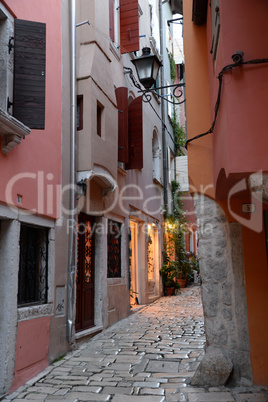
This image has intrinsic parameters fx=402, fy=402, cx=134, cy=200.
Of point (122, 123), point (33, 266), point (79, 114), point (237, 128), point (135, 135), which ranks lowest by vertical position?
point (33, 266)

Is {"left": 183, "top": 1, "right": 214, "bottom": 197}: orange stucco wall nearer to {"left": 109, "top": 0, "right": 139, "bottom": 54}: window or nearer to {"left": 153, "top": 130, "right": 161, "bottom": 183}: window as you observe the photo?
{"left": 109, "top": 0, "right": 139, "bottom": 54}: window

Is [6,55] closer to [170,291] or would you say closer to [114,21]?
[114,21]

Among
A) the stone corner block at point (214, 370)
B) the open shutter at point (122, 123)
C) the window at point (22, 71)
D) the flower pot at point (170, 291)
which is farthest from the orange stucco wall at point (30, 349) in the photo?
the flower pot at point (170, 291)

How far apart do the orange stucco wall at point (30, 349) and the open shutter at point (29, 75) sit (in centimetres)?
267

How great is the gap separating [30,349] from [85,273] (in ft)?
8.79

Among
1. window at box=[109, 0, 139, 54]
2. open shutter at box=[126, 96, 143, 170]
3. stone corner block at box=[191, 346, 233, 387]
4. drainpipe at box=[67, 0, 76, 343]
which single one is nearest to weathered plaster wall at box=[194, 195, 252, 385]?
stone corner block at box=[191, 346, 233, 387]

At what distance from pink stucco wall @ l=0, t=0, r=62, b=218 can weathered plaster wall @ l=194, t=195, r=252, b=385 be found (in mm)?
2324

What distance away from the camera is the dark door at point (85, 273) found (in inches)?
299

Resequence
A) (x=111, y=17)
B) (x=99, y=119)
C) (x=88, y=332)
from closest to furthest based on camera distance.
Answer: (x=88, y=332) < (x=99, y=119) < (x=111, y=17)

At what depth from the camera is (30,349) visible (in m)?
5.36

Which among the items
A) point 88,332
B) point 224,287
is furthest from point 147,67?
point 88,332

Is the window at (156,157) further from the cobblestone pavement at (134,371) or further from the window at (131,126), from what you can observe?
the cobblestone pavement at (134,371)

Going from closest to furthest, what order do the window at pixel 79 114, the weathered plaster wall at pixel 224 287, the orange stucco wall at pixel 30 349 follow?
the weathered plaster wall at pixel 224 287 → the orange stucco wall at pixel 30 349 → the window at pixel 79 114

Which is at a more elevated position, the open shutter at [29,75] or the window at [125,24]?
the window at [125,24]
